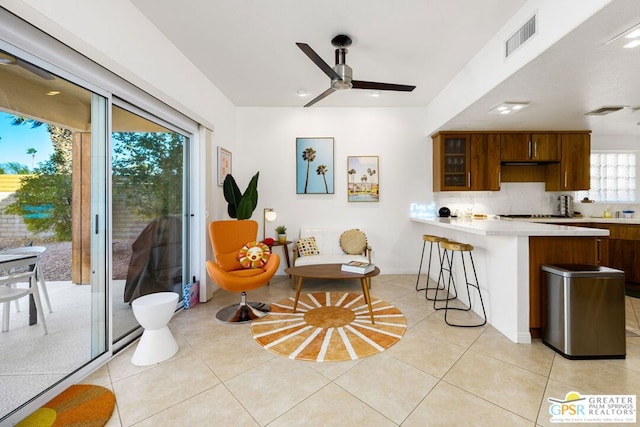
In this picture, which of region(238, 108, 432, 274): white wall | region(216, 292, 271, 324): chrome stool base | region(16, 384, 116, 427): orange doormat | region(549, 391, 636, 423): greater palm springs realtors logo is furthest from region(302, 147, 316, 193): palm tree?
region(549, 391, 636, 423): greater palm springs realtors logo

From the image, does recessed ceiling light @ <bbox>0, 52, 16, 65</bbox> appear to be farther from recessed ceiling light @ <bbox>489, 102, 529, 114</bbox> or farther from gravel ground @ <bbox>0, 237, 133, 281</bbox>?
recessed ceiling light @ <bbox>489, 102, 529, 114</bbox>

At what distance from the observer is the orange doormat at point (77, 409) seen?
1.48 metres

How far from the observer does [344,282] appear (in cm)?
411

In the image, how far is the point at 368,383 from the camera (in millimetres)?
1811

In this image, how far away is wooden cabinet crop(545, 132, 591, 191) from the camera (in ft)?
14.2

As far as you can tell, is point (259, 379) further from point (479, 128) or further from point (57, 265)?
point (479, 128)

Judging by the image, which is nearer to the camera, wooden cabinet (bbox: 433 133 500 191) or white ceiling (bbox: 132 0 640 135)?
white ceiling (bbox: 132 0 640 135)

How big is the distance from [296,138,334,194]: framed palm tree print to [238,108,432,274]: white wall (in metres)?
0.10

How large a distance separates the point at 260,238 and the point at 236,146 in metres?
1.59

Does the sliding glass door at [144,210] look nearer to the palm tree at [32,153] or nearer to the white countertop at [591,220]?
the palm tree at [32,153]

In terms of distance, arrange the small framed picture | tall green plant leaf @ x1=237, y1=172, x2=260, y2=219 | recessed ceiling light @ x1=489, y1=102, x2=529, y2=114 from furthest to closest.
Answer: the small framed picture → tall green plant leaf @ x1=237, y1=172, x2=260, y2=219 → recessed ceiling light @ x1=489, y1=102, x2=529, y2=114

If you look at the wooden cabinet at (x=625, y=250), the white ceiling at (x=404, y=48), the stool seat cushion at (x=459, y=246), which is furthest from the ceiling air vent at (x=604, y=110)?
the stool seat cushion at (x=459, y=246)

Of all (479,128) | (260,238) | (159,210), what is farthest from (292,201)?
(479,128)

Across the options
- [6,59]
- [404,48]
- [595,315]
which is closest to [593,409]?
[595,315]
